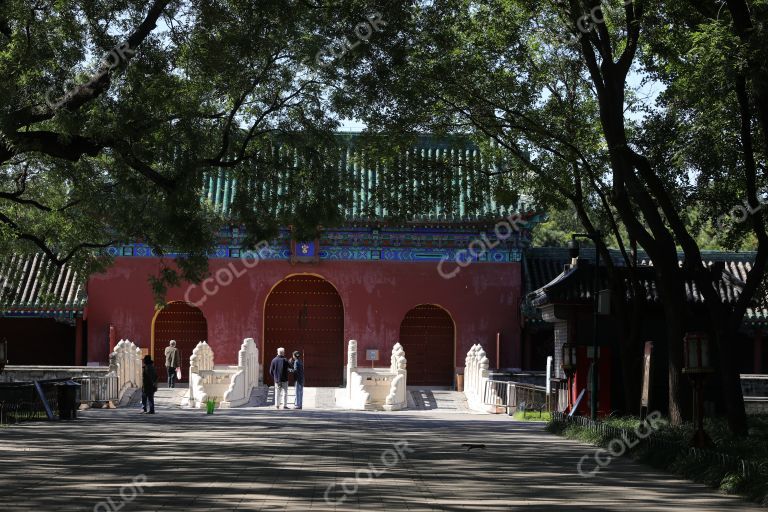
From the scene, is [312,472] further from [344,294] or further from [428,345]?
[428,345]

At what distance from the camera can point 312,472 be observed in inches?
544

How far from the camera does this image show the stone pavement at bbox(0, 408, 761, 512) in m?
11.2

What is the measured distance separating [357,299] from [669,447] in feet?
74.2

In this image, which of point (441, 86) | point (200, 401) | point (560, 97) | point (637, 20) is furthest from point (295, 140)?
point (200, 401)

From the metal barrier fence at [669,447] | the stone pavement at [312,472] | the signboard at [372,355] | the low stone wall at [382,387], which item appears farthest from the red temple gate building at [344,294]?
the metal barrier fence at [669,447]

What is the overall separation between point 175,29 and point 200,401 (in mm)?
12102

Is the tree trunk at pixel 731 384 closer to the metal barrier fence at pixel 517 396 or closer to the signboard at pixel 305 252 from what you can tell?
the metal barrier fence at pixel 517 396

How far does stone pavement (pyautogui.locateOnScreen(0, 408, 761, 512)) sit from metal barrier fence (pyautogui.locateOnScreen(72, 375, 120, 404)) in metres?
6.14

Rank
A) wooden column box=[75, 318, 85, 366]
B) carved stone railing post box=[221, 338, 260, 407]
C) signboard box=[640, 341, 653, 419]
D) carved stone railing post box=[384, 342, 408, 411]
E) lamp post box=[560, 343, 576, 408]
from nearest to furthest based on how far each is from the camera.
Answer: signboard box=[640, 341, 653, 419]
lamp post box=[560, 343, 576, 408]
carved stone railing post box=[221, 338, 260, 407]
carved stone railing post box=[384, 342, 408, 411]
wooden column box=[75, 318, 85, 366]

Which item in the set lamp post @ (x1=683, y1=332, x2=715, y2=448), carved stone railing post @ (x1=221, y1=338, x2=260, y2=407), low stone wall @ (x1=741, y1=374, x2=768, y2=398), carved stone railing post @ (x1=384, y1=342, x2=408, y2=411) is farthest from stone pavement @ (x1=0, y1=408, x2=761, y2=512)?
low stone wall @ (x1=741, y1=374, x2=768, y2=398)

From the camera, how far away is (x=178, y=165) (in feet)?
66.2

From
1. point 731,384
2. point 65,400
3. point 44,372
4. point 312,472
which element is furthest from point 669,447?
point 44,372

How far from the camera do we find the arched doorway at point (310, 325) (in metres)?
37.7

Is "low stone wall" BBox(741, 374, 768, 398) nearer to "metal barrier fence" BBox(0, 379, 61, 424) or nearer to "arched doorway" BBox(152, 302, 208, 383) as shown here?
"arched doorway" BBox(152, 302, 208, 383)
